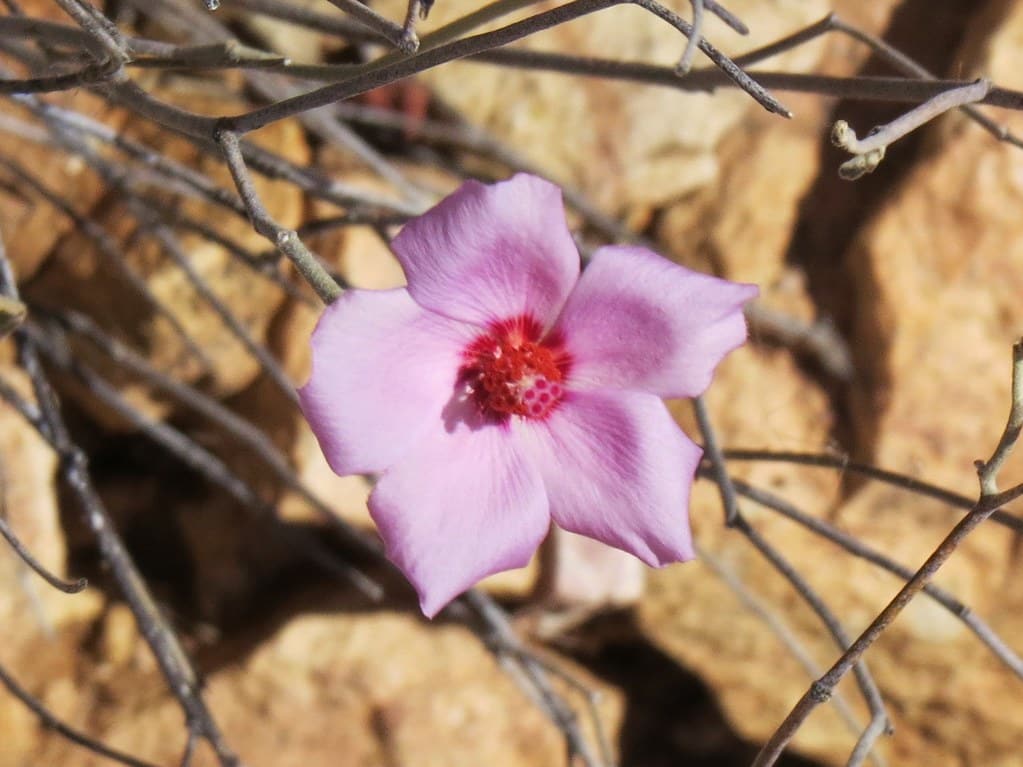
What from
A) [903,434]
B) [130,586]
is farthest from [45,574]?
[903,434]

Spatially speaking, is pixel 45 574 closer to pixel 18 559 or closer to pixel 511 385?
pixel 511 385

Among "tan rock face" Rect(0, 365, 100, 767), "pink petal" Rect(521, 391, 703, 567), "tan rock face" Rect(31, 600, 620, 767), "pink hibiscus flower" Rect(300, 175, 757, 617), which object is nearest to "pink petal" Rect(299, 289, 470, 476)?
"pink hibiscus flower" Rect(300, 175, 757, 617)

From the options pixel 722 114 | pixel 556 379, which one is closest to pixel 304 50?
pixel 722 114

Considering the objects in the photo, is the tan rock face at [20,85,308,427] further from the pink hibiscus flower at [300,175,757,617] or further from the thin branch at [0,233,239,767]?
the pink hibiscus flower at [300,175,757,617]

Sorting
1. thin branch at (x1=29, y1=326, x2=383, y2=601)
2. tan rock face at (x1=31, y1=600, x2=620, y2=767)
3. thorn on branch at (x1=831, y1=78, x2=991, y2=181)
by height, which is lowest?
tan rock face at (x1=31, y1=600, x2=620, y2=767)

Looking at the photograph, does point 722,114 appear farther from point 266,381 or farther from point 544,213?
point 544,213

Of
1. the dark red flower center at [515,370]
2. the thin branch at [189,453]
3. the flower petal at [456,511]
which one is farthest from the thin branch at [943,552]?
the thin branch at [189,453]
